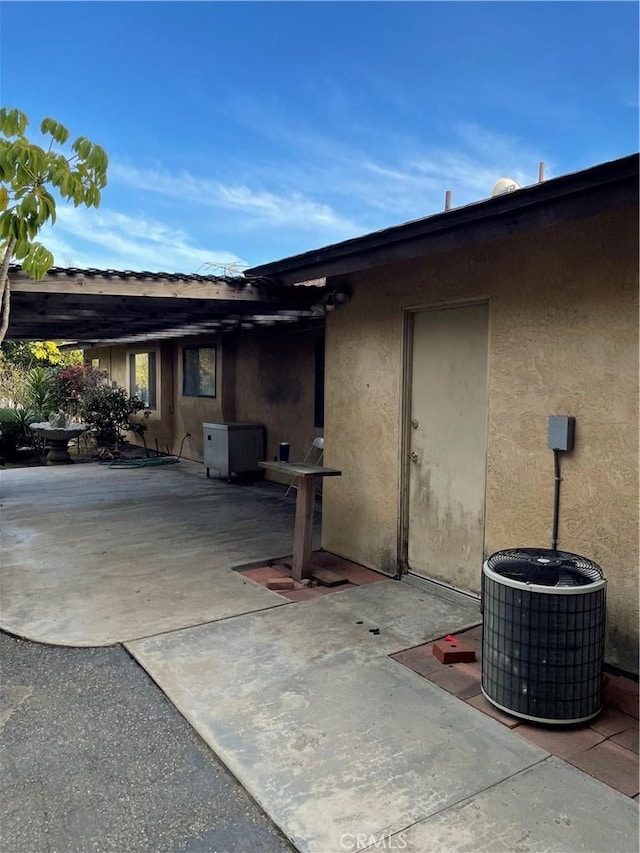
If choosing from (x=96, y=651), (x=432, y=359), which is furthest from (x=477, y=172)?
(x=96, y=651)

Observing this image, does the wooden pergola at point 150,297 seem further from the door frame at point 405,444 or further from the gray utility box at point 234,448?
the gray utility box at point 234,448

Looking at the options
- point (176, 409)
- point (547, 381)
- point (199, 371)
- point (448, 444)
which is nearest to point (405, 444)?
point (448, 444)

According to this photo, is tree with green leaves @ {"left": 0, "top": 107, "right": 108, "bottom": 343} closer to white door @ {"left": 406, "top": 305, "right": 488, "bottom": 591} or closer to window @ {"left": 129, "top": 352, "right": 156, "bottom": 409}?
white door @ {"left": 406, "top": 305, "right": 488, "bottom": 591}

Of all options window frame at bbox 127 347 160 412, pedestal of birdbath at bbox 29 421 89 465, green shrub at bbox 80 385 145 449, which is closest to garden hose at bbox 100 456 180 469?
pedestal of birdbath at bbox 29 421 89 465

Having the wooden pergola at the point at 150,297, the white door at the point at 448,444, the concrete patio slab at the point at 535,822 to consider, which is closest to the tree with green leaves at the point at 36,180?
→ the wooden pergola at the point at 150,297

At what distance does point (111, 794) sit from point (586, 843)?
1.86 meters

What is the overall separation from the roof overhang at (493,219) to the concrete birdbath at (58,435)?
8821 mm

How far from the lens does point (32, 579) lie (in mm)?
5266

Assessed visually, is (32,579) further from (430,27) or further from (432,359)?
(430,27)

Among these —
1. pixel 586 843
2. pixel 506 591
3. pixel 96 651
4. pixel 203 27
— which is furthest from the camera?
pixel 203 27

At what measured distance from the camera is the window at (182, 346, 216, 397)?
1230 centimetres

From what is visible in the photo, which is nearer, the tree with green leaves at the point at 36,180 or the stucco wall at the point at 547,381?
the tree with green leaves at the point at 36,180

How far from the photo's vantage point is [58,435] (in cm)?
1237

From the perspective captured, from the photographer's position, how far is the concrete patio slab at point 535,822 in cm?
222
